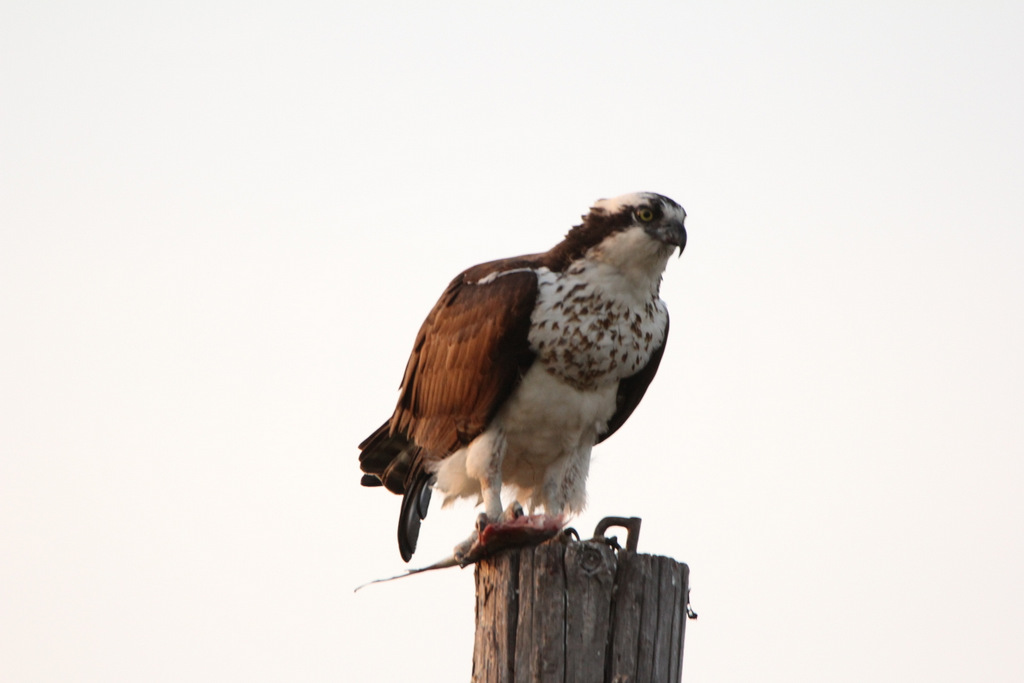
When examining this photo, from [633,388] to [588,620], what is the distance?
7.36 ft

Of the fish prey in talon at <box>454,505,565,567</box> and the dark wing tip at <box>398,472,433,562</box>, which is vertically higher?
the dark wing tip at <box>398,472,433,562</box>

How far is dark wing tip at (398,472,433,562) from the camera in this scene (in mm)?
6266

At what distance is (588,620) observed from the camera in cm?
406

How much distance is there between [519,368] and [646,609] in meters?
1.95

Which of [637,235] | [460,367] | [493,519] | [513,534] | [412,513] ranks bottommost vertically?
[513,534]

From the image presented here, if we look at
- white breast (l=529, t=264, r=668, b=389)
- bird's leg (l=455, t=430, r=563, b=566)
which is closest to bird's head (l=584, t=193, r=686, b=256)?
white breast (l=529, t=264, r=668, b=389)

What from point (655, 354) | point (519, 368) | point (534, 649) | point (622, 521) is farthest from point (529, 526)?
point (655, 354)

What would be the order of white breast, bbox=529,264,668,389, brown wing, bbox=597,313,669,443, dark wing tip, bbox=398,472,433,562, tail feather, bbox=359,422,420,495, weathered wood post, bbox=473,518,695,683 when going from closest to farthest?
weathered wood post, bbox=473,518,695,683 < white breast, bbox=529,264,668,389 < brown wing, bbox=597,313,669,443 < dark wing tip, bbox=398,472,433,562 < tail feather, bbox=359,422,420,495

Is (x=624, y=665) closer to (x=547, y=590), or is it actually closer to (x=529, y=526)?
(x=547, y=590)

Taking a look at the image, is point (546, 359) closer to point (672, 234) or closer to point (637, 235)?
point (637, 235)

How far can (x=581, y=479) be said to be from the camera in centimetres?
621

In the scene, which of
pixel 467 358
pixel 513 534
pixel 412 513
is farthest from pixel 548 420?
pixel 513 534

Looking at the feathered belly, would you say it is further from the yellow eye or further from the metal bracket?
the metal bracket

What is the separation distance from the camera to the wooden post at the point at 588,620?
13.2 ft
